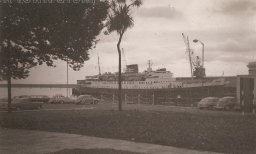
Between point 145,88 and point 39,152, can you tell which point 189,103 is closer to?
point 145,88

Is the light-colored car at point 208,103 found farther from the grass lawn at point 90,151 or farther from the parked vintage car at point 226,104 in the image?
the grass lawn at point 90,151

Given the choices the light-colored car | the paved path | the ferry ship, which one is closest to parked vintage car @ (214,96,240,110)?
the light-colored car

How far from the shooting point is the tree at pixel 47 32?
858 inches

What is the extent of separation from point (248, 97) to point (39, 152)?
14.5m

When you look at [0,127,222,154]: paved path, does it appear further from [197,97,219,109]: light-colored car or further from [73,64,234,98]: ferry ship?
[73,64,234,98]: ferry ship

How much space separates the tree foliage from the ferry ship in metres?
34.4

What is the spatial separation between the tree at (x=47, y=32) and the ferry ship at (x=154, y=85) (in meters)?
34.4

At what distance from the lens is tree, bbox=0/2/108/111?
2178 cm

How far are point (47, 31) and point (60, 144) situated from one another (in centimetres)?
1122

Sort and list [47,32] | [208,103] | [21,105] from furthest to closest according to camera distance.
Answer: [208,103], [21,105], [47,32]

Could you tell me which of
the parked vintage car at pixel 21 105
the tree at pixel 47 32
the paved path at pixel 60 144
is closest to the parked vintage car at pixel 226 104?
the tree at pixel 47 32

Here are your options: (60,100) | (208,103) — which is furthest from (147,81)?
(208,103)

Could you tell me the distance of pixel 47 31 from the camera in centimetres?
2333

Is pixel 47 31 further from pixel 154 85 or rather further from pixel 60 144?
pixel 154 85
